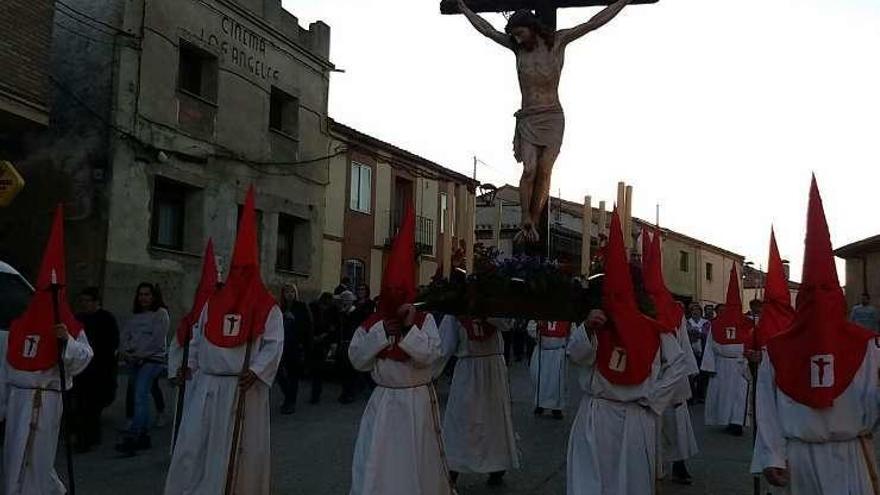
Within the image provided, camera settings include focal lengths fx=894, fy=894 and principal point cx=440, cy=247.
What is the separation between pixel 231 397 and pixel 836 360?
169 inches

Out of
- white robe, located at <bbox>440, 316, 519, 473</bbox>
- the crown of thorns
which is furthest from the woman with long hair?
the crown of thorns

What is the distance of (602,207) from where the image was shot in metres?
7.03

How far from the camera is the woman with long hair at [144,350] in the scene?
9.83 meters

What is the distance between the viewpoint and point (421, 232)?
94.2ft

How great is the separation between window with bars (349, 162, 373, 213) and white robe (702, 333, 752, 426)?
45.8 ft

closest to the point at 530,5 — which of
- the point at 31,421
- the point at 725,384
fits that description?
the point at 31,421

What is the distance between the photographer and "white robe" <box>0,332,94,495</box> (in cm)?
684

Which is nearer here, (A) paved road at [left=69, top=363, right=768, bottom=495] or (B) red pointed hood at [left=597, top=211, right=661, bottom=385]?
(B) red pointed hood at [left=597, top=211, right=661, bottom=385]

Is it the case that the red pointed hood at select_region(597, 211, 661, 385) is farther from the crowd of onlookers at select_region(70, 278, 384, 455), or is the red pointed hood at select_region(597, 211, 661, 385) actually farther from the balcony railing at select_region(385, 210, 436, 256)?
the balcony railing at select_region(385, 210, 436, 256)

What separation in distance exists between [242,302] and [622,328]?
2907 mm

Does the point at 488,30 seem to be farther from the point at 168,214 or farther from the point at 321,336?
the point at 168,214

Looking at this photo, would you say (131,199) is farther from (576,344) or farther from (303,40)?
(576,344)

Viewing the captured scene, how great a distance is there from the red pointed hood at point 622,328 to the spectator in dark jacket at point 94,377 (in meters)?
6.43

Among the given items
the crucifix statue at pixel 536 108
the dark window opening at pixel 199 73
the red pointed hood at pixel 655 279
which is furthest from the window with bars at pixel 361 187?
the red pointed hood at pixel 655 279
